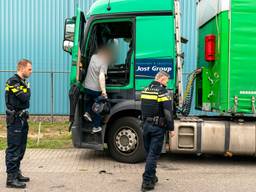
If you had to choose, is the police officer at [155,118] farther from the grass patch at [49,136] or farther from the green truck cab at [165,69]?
the grass patch at [49,136]

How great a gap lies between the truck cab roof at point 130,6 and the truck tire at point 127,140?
203cm

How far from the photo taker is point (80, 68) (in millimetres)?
7832

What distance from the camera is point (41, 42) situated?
15.7 meters

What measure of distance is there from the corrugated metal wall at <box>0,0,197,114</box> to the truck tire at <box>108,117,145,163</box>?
7.79 meters

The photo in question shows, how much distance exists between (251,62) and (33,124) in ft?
28.6

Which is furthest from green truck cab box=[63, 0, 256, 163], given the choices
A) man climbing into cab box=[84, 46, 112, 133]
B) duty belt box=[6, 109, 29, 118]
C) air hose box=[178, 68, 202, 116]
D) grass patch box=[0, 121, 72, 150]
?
grass patch box=[0, 121, 72, 150]

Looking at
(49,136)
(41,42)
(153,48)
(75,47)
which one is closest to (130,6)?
(153,48)

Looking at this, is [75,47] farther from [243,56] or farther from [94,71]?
[243,56]

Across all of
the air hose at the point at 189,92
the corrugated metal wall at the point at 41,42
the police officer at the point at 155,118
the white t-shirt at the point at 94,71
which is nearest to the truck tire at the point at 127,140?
the white t-shirt at the point at 94,71

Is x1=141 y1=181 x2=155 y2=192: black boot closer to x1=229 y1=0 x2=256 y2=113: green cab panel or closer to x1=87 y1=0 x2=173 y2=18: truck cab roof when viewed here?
x1=229 y1=0 x2=256 y2=113: green cab panel

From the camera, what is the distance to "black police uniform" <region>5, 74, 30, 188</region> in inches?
240

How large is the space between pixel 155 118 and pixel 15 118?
6.62ft

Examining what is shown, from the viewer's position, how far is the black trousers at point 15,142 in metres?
6.18

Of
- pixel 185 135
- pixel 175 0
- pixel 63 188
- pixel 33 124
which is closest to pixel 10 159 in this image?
pixel 63 188
